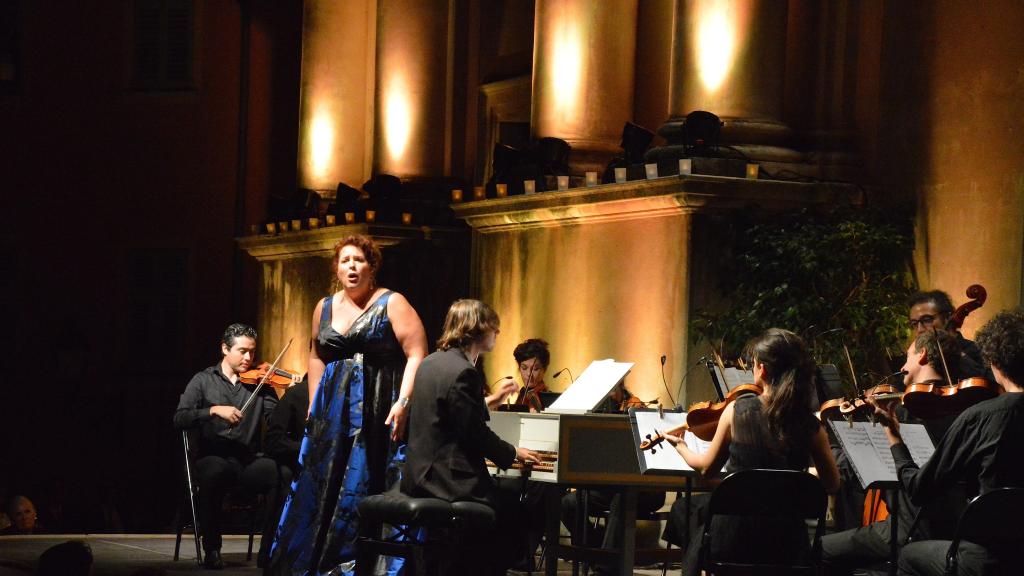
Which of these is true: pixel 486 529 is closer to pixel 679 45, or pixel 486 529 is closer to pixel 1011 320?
pixel 1011 320

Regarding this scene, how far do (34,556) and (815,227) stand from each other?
195 inches

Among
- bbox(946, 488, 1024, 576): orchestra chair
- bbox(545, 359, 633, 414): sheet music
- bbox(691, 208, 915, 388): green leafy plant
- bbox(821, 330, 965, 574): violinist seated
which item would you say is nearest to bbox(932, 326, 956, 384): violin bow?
bbox(821, 330, 965, 574): violinist seated

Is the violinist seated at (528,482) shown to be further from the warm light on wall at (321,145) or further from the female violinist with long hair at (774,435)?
the warm light on wall at (321,145)

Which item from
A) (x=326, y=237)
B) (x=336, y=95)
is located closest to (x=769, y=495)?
(x=326, y=237)

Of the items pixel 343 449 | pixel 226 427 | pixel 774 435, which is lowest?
pixel 226 427

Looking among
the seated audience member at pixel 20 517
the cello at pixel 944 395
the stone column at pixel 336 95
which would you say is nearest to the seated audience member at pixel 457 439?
the cello at pixel 944 395

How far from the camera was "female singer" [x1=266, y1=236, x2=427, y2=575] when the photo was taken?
7258mm

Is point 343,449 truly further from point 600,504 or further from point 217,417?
point 600,504

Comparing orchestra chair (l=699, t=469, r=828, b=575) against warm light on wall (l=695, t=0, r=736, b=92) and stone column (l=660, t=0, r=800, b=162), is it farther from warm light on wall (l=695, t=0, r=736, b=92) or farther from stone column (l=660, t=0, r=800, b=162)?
warm light on wall (l=695, t=0, r=736, b=92)

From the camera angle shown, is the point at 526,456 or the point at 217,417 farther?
the point at 217,417

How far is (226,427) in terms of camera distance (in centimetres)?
933

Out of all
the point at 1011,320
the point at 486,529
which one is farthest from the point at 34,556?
the point at 1011,320

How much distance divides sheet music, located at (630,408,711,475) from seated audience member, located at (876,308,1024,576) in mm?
1109

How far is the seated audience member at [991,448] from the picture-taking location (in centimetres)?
545
